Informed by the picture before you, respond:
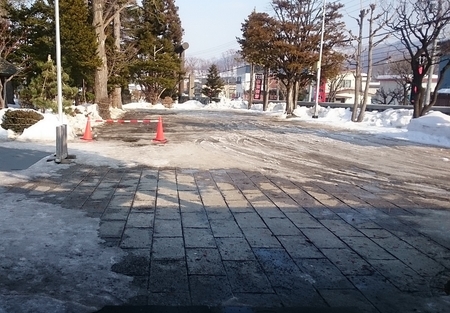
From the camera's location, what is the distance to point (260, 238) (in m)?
4.92

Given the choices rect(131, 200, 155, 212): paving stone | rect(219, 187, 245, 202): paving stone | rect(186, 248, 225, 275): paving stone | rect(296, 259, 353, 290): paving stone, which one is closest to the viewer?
rect(296, 259, 353, 290): paving stone

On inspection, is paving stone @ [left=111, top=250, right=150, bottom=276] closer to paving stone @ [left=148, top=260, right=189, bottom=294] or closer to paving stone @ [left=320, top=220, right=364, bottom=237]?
paving stone @ [left=148, top=260, right=189, bottom=294]

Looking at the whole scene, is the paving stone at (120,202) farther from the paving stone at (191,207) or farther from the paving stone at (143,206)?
the paving stone at (191,207)

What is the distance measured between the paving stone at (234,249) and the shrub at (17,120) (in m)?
10.9

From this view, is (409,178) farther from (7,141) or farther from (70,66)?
(70,66)

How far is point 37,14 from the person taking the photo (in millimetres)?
22781

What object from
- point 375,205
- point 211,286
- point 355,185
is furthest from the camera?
point 355,185

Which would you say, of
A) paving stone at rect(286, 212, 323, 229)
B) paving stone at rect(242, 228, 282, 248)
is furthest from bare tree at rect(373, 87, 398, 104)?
paving stone at rect(242, 228, 282, 248)

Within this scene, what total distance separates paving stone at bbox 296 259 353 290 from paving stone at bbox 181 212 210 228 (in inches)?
61.5

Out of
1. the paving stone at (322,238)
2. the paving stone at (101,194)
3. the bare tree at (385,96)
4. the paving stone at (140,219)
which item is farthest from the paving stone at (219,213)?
the bare tree at (385,96)

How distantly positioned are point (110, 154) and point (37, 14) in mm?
16139

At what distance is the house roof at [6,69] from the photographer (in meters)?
21.1

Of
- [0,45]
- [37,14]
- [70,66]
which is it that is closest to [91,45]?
[70,66]

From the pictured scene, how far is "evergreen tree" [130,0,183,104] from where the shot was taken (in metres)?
38.5
